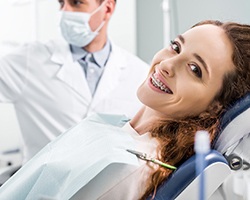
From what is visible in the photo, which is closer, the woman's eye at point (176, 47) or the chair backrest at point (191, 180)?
the chair backrest at point (191, 180)

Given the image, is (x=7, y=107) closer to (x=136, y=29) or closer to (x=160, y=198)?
(x=136, y=29)

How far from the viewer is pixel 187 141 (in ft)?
3.52

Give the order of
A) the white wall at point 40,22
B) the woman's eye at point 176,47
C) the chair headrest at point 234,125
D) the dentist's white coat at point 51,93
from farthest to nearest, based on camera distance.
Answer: the white wall at point 40,22 < the dentist's white coat at point 51,93 < the woman's eye at point 176,47 < the chair headrest at point 234,125

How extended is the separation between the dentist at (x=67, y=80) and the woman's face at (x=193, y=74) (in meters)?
0.77

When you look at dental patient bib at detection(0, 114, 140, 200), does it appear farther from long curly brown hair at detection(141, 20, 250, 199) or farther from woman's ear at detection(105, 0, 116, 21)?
woman's ear at detection(105, 0, 116, 21)

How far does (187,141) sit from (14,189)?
0.49 metres

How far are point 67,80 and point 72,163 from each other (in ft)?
3.07

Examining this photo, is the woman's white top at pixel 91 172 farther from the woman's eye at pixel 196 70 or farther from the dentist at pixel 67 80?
the dentist at pixel 67 80

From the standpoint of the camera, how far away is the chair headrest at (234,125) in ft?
3.50

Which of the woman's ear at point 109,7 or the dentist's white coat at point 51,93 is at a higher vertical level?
the woman's ear at point 109,7

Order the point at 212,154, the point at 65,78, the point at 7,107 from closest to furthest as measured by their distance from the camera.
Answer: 1. the point at 212,154
2. the point at 65,78
3. the point at 7,107

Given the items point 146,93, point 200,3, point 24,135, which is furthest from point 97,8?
point 146,93

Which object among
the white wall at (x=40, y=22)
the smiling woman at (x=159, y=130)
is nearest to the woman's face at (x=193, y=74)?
the smiling woman at (x=159, y=130)

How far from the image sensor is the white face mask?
1.96 metres
